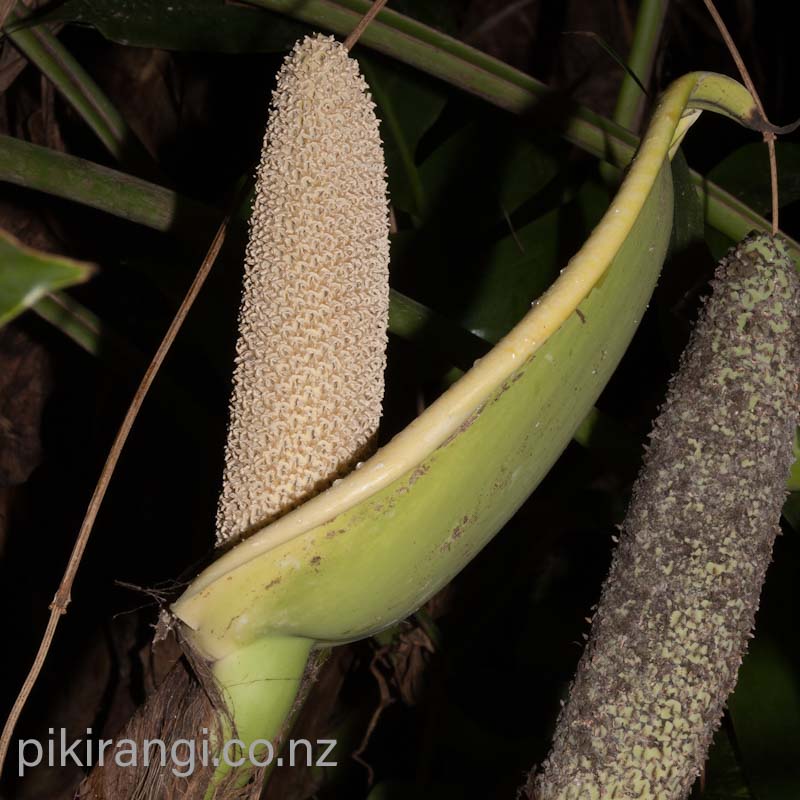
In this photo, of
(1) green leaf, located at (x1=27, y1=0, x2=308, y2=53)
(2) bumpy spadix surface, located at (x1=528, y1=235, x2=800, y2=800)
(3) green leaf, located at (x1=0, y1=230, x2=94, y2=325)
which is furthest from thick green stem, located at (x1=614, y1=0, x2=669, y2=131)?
(3) green leaf, located at (x1=0, y1=230, x2=94, y2=325)

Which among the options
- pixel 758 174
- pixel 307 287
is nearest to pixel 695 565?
pixel 307 287

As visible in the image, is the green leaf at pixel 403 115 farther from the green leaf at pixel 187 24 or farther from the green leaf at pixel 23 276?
the green leaf at pixel 23 276

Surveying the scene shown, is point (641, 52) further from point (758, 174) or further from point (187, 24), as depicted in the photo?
point (187, 24)

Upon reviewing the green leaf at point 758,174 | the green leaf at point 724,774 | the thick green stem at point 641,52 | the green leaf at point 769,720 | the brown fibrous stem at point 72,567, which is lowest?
the green leaf at point 724,774

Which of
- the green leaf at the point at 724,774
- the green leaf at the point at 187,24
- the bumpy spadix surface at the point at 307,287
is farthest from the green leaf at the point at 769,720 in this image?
the green leaf at the point at 187,24

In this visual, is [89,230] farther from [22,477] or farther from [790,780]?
[790,780]

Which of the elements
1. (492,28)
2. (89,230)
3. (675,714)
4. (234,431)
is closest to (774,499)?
(675,714)
